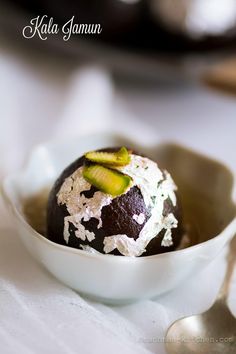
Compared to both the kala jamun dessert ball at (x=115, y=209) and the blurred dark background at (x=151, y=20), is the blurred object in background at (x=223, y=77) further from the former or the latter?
the kala jamun dessert ball at (x=115, y=209)

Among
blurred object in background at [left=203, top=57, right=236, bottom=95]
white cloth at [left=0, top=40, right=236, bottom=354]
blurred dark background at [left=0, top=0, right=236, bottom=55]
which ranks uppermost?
blurred dark background at [left=0, top=0, right=236, bottom=55]

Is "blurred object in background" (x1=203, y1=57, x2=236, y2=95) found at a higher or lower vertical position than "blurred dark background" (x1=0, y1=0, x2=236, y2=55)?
lower

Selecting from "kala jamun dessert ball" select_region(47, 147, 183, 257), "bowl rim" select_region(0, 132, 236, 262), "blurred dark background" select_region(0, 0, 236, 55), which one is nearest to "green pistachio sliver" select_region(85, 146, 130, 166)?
"kala jamun dessert ball" select_region(47, 147, 183, 257)

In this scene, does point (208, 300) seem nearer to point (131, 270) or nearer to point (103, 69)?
point (131, 270)

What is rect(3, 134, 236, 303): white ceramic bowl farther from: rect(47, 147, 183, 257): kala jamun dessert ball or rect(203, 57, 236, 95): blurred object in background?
rect(203, 57, 236, 95): blurred object in background

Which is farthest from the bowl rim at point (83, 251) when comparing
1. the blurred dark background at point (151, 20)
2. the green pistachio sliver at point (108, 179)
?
the blurred dark background at point (151, 20)

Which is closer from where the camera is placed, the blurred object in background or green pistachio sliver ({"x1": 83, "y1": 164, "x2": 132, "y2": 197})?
green pistachio sliver ({"x1": 83, "y1": 164, "x2": 132, "y2": 197})

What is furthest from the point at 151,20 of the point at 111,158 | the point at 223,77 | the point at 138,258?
the point at 138,258

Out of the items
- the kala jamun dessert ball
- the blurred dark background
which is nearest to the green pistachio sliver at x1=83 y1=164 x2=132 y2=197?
the kala jamun dessert ball
